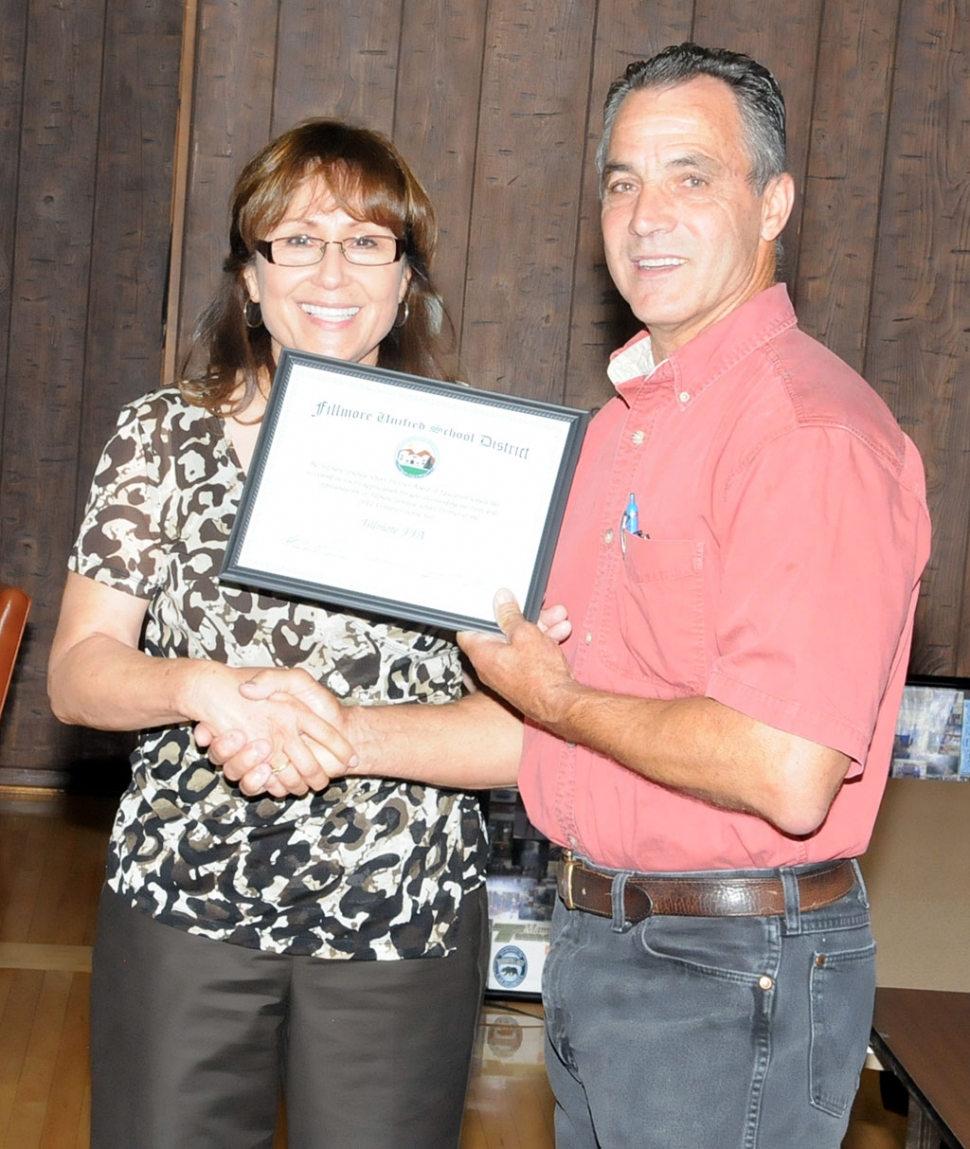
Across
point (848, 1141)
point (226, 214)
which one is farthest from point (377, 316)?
point (848, 1141)

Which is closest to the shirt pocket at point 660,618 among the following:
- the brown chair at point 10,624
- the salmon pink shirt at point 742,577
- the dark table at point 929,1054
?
the salmon pink shirt at point 742,577

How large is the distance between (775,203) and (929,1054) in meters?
1.46

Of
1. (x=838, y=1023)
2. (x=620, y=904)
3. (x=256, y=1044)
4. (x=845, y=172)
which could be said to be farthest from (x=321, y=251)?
(x=845, y=172)

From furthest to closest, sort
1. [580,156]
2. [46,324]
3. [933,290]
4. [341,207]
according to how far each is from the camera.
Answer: [46,324], [933,290], [580,156], [341,207]

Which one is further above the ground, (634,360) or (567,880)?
(634,360)

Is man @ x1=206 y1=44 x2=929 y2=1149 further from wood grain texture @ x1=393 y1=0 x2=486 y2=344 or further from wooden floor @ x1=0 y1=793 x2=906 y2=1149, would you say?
wood grain texture @ x1=393 y1=0 x2=486 y2=344

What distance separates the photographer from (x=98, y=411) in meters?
5.29

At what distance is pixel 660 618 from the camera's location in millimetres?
1530

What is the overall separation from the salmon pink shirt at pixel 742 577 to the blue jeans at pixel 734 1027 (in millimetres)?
81

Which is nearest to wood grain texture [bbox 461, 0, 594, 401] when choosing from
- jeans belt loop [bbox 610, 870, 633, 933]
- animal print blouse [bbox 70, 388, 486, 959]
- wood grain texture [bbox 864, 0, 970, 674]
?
wood grain texture [bbox 864, 0, 970, 674]

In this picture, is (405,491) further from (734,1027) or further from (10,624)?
(10,624)

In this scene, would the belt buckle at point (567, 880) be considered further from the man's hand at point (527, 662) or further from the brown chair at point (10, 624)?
the brown chair at point (10, 624)

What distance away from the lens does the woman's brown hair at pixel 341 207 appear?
180 centimetres

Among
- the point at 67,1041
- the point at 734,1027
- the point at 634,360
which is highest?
the point at 634,360
